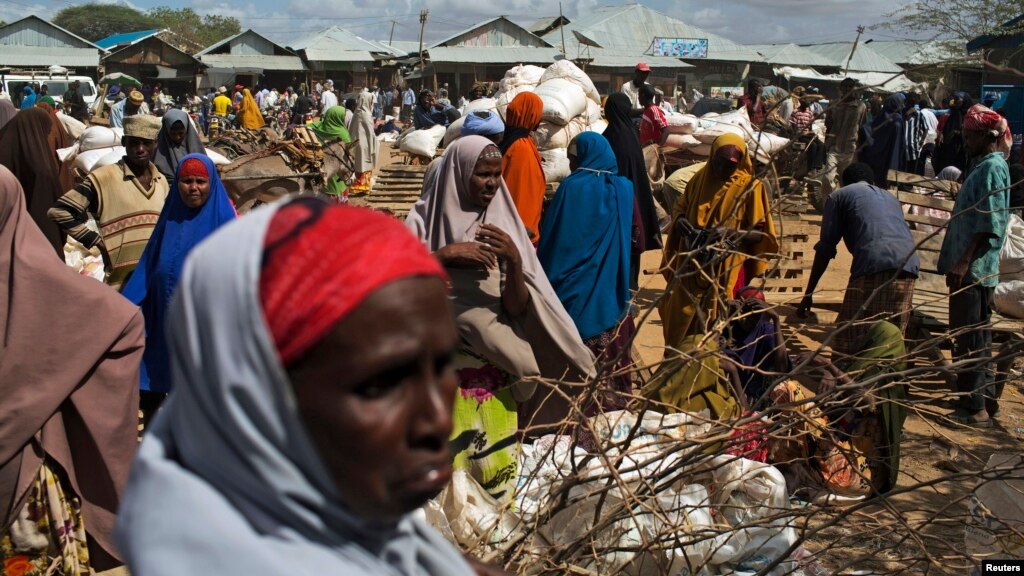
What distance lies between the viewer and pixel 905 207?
8.69 metres

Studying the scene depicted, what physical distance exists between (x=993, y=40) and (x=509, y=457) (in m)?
22.1

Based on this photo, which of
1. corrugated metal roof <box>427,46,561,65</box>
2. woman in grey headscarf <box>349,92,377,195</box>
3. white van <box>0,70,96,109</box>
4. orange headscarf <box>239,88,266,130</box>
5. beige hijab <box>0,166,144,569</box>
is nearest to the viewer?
beige hijab <box>0,166,144,569</box>

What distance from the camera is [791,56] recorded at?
47.2 metres

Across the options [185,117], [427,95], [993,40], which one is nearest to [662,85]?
[993,40]

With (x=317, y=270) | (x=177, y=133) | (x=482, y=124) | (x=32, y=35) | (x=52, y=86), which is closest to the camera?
(x=317, y=270)

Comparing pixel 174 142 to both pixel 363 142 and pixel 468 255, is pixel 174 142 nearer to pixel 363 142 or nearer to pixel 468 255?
pixel 468 255

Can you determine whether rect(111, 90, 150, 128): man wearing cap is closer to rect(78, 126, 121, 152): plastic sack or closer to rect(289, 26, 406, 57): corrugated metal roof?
rect(78, 126, 121, 152): plastic sack

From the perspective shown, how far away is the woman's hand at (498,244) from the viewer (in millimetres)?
3227

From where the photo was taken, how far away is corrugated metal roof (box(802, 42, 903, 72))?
151 ft

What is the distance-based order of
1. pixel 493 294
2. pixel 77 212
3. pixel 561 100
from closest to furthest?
pixel 493 294
pixel 77 212
pixel 561 100

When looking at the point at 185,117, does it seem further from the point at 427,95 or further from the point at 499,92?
the point at 427,95

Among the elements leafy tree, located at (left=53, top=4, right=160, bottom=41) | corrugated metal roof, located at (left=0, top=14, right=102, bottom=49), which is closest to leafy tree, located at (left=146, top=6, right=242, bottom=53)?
leafy tree, located at (left=53, top=4, right=160, bottom=41)

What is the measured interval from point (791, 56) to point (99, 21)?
73.6m

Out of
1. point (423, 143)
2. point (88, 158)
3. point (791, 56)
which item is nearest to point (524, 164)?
point (88, 158)
